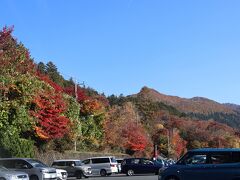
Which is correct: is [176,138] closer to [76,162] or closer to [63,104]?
[63,104]

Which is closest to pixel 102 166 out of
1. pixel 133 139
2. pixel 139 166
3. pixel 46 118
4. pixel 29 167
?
pixel 139 166

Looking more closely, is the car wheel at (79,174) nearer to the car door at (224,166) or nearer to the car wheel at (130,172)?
the car wheel at (130,172)

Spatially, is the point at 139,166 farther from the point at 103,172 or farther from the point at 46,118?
the point at 46,118

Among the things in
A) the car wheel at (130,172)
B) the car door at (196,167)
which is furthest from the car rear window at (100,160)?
the car door at (196,167)

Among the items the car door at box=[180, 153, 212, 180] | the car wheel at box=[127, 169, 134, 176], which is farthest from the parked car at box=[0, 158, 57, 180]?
the car wheel at box=[127, 169, 134, 176]

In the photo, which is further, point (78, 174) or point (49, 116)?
point (49, 116)

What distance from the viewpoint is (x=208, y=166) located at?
20078mm

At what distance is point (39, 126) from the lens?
162 ft

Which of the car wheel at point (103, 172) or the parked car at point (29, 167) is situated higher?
the parked car at point (29, 167)

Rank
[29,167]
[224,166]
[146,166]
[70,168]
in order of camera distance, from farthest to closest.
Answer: [146,166], [70,168], [29,167], [224,166]

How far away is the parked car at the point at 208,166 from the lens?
776 inches

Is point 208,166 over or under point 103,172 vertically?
over

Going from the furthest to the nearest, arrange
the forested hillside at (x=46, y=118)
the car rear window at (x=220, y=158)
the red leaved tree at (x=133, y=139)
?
the red leaved tree at (x=133, y=139), the forested hillside at (x=46, y=118), the car rear window at (x=220, y=158)

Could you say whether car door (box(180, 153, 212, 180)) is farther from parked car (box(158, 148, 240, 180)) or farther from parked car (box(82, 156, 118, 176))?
parked car (box(82, 156, 118, 176))
